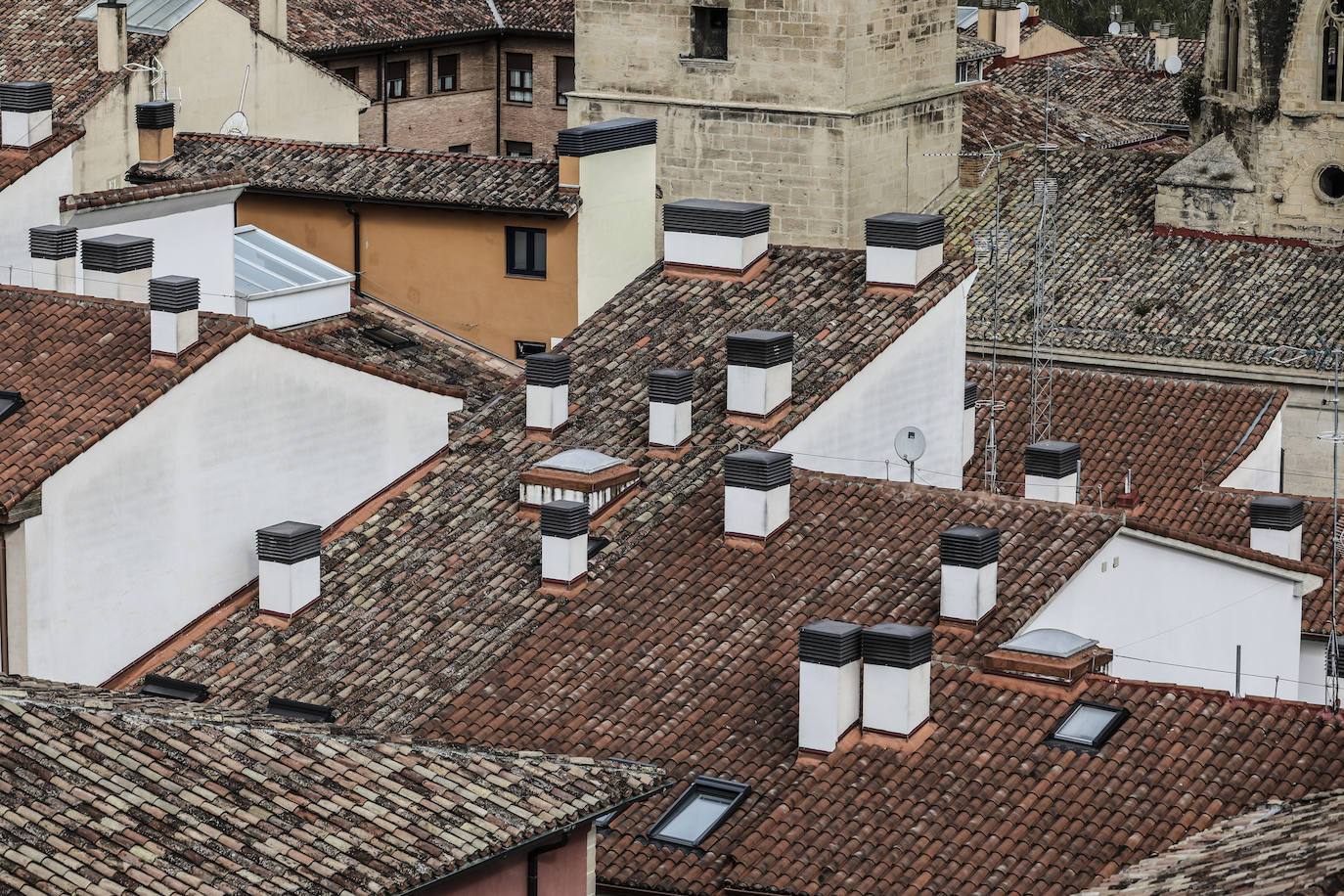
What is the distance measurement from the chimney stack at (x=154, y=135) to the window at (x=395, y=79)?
93.1 feet

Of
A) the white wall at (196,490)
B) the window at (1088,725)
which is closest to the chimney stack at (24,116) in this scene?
the white wall at (196,490)

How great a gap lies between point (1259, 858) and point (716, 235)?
15006mm

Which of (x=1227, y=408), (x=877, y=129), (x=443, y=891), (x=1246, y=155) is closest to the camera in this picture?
(x=443, y=891)

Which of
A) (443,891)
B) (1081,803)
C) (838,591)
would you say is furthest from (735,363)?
(443,891)

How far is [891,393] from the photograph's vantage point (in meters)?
32.7

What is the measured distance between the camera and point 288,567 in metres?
29.7

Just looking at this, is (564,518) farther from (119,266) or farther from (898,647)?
(119,266)

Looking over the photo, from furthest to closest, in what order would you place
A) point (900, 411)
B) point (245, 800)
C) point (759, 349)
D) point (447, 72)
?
point (447, 72), point (900, 411), point (759, 349), point (245, 800)

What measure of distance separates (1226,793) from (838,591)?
5.10 metres

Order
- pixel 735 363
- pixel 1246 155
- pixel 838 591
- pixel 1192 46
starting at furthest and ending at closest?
pixel 1192 46 < pixel 1246 155 < pixel 735 363 < pixel 838 591

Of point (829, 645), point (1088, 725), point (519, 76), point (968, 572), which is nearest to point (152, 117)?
point (968, 572)

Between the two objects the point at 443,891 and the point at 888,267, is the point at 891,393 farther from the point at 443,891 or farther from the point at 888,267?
the point at 443,891

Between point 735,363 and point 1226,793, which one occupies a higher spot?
point 735,363

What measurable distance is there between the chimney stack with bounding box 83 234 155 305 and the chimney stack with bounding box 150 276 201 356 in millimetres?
3119
